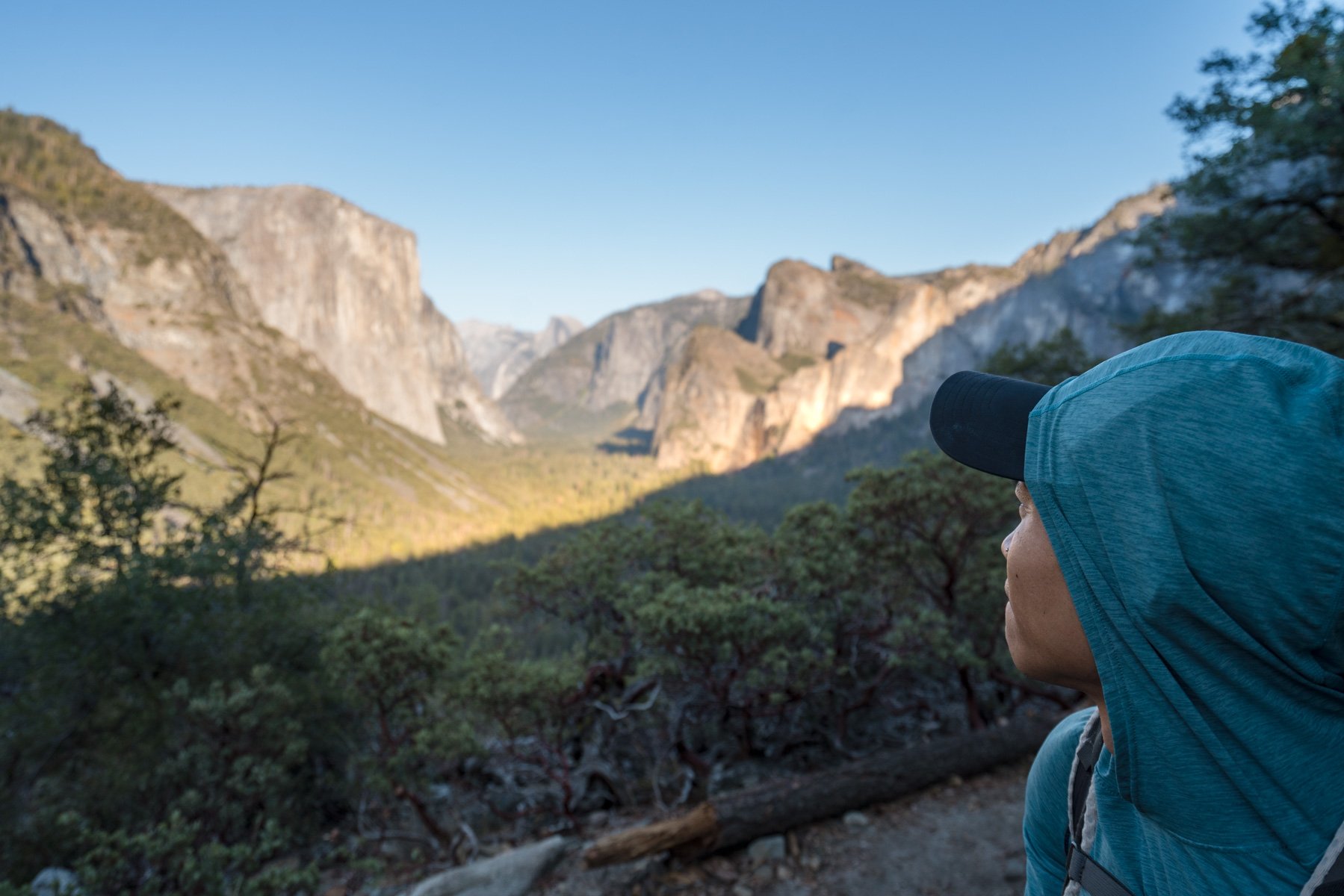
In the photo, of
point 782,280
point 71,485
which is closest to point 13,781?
point 71,485

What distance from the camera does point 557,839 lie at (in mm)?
6449

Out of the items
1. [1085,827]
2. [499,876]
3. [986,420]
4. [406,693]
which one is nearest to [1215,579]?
[986,420]

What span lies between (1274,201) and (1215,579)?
1124 centimetres

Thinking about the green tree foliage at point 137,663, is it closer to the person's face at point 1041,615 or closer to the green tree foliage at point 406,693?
the green tree foliage at point 406,693

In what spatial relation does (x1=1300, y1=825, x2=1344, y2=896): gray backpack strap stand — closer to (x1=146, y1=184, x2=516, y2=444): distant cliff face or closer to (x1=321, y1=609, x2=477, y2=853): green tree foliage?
(x1=321, y1=609, x2=477, y2=853): green tree foliage

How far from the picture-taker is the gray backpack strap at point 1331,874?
2.05 ft

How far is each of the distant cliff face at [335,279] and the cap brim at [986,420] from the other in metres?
155

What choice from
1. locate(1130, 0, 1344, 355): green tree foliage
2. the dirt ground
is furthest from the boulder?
locate(1130, 0, 1344, 355): green tree foliage

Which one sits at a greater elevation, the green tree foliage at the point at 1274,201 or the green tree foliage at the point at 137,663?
the green tree foliage at the point at 1274,201

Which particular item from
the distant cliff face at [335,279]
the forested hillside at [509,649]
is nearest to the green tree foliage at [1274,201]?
the forested hillside at [509,649]

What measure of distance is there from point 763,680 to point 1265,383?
7.52 m

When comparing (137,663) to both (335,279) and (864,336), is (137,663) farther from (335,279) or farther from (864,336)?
(864,336)

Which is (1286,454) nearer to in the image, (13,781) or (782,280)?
(13,781)

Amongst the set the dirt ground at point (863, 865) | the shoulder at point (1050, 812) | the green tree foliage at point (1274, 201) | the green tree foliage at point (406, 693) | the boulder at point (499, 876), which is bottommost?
the dirt ground at point (863, 865)
